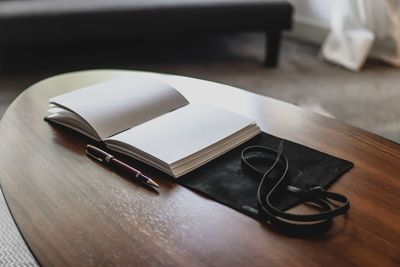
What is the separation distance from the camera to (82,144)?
37.8 inches

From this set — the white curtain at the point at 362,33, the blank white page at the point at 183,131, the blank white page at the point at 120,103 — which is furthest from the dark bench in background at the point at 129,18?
the blank white page at the point at 183,131

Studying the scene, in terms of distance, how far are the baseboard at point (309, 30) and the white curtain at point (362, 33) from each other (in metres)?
0.16

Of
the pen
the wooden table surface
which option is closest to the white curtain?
the wooden table surface

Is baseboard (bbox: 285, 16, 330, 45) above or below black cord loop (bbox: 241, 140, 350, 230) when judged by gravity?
below

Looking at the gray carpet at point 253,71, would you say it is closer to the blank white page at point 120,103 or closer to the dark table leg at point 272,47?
the dark table leg at point 272,47

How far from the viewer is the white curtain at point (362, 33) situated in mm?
2426

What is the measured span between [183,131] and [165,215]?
0.23m

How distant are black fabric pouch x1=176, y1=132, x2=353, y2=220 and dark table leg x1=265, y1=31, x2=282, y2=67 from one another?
5.13 ft

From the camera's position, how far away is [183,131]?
37.2 inches

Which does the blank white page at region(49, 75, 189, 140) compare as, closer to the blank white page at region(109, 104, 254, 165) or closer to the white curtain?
the blank white page at region(109, 104, 254, 165)

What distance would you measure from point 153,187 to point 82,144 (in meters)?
0.21

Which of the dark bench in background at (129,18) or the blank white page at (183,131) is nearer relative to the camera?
the blank white page at (183,131)

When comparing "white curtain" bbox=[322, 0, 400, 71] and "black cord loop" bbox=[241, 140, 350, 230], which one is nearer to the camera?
"black cord loop" bbox=[241, 140, 350, 230]

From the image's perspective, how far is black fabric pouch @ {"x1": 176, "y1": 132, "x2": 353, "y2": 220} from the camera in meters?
0.79
